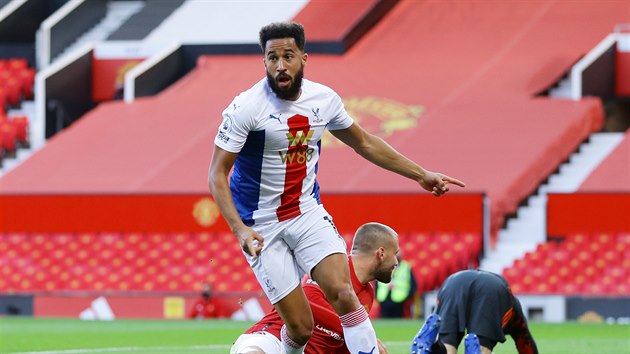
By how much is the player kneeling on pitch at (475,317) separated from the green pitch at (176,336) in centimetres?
211

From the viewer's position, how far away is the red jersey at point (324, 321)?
7246 millimetres

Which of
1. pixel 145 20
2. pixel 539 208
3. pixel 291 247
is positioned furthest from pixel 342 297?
pixel 145 20

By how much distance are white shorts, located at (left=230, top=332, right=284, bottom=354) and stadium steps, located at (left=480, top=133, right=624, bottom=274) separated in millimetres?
A: 13049

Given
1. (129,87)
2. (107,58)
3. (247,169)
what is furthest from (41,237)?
(247,169)

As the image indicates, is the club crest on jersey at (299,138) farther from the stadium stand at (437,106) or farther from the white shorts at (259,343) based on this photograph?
the stadium stand at (437,106)

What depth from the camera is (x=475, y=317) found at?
29.5 feet

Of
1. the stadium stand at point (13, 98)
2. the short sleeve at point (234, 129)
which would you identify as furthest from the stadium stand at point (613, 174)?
the short sleeve at point (234, 129)

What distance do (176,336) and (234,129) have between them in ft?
27.8

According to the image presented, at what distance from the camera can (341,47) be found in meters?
27.1

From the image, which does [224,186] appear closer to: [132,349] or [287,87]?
[287,87]

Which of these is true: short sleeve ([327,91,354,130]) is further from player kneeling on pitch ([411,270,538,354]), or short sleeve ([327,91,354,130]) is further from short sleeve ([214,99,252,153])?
player kneeling on pitch ([411,270,538,354])

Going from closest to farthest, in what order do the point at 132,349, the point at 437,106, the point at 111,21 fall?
the point at 132,349, the point at 437,106, the point at 111,21

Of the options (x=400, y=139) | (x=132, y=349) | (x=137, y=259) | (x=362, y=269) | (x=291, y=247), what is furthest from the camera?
(x=400, y=139)

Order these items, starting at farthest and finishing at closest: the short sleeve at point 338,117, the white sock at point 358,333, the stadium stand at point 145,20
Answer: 1. the stadium stand at point 145,20
2. the short sleeve at point 338,117
3. the white sock at point 358,333
